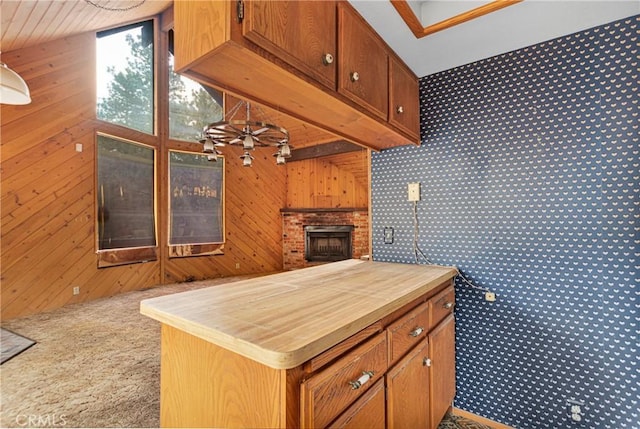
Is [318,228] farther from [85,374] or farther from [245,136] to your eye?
[85,374]

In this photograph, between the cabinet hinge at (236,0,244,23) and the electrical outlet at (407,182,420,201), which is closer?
the cabinet hinge at (236,0,244,23)

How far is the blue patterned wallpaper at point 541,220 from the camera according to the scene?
4.67 ft

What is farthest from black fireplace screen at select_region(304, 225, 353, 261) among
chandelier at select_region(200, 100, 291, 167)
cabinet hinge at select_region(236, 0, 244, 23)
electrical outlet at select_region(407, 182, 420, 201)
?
cabinet hinge at select_region(236, 0, 244, 23)

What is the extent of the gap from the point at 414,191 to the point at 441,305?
2.50 ft

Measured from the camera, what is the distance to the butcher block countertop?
2.38 ft

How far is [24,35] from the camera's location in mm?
3158

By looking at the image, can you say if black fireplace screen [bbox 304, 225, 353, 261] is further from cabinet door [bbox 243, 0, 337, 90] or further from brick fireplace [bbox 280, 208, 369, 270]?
cabinet door [bbox 243, 0, 337, 90]

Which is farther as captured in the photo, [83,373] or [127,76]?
[127,76]

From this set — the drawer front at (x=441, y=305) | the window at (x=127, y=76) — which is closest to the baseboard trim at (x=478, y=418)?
the drawer front at (x=441, y=305)

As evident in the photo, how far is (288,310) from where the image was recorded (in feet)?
3.18

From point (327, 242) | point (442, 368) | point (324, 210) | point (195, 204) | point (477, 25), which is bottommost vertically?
point (442, 368)

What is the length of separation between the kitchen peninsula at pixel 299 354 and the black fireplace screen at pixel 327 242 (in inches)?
203

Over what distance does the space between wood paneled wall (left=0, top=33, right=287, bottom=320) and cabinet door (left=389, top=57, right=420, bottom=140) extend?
4.39 m

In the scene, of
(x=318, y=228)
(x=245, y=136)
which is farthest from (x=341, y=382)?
(x=318, y=228)
